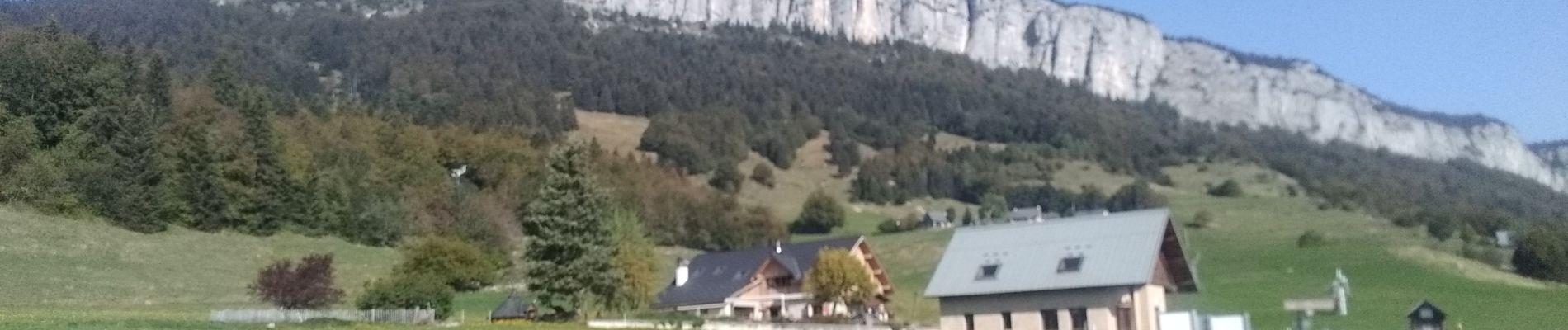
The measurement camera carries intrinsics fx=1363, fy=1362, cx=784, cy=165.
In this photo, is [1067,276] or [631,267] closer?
[1067,276]

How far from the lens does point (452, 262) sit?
74375mm

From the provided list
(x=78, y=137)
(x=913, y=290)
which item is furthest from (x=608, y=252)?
(x=78, y=137)

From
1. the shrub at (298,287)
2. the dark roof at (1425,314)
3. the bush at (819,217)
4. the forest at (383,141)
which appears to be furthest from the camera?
the bush at (819,217)

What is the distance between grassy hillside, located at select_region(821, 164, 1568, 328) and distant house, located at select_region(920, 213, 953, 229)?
45.1ft

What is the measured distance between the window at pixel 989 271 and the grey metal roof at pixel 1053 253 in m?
0.11

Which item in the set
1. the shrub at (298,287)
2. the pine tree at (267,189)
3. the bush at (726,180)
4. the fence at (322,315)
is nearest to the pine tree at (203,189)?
the pine tree at (267,189)

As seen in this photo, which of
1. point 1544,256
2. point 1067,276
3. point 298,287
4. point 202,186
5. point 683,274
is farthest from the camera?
point 202,186

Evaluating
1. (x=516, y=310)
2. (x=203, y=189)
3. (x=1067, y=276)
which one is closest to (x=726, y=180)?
(x=203, y=189)

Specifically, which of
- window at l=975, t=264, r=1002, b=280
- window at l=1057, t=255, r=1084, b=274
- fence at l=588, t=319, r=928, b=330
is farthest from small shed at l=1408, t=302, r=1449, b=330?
fence at l=588, t=319, r=928, b=330

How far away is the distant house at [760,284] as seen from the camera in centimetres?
7031

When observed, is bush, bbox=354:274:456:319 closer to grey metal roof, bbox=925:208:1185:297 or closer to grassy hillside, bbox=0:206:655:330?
grassy hillside, bbox=0:206:655:330

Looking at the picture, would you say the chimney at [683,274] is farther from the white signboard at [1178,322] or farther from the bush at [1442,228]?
the bush at [1442,228]

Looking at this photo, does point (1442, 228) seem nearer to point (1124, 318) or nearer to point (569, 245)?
point (1124, 318)

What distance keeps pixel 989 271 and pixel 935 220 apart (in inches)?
3537
